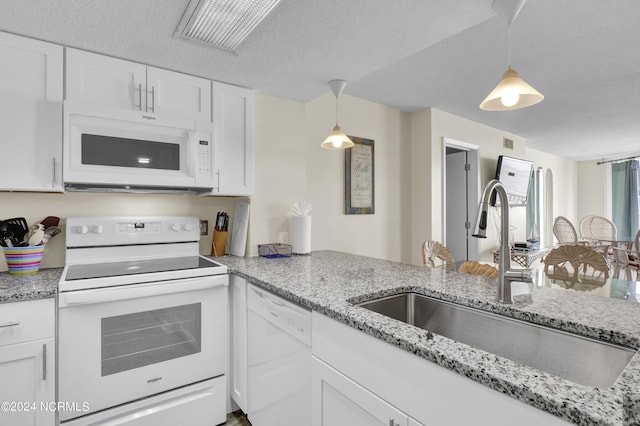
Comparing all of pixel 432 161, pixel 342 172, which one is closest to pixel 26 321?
pixel 342 172

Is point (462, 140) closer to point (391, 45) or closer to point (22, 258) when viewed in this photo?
point (391, 45)

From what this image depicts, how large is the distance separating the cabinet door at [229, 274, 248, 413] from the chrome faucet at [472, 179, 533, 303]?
1.26 metres

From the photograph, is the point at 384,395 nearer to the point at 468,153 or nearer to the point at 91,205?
the point at 91,205

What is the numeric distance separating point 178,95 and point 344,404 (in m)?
1.99

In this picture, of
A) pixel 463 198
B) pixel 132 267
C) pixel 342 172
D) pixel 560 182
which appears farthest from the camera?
pixel 560 182

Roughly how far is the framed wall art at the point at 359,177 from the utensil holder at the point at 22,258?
7.71 feet

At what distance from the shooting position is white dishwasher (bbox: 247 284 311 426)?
133 cm

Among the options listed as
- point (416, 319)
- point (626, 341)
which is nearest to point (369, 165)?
point (416, 319)

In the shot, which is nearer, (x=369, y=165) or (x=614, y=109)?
(x=369, y=165)

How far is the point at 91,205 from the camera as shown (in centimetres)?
211

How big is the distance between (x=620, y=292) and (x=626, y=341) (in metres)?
0.68

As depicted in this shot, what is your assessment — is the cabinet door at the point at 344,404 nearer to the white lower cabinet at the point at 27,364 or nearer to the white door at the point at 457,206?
the white lower cabinet at the point at 27,364

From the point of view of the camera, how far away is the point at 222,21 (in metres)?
1.59

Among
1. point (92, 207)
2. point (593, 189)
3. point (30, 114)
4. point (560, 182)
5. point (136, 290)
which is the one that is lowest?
point (136, 290)
